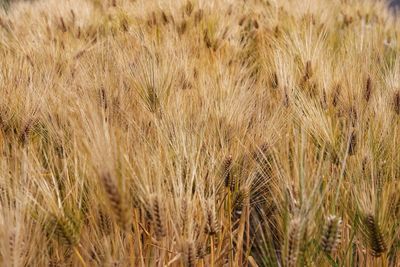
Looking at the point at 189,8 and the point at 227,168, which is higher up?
the point at 189,8

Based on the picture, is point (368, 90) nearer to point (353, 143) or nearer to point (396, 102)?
point (396, 102)

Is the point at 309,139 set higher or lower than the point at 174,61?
lower

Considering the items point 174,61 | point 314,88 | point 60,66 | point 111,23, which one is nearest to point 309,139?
point 314,88

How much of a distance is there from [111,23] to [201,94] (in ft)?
4.78

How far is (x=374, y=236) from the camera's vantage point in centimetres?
84

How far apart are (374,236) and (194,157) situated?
42cm

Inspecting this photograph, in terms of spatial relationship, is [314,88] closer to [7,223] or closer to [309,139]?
[309,139]

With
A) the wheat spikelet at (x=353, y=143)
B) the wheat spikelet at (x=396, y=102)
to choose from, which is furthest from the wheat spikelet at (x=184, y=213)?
the wheat spikelet at (x=396, y=102)

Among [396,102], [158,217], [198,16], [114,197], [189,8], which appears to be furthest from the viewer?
[189,8]

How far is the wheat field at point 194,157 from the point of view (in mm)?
832

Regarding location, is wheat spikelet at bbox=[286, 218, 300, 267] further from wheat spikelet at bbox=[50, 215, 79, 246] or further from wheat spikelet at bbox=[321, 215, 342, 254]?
wheat spikelet at bbox=[50, 215, 79, 246]

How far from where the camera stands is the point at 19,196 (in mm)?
840

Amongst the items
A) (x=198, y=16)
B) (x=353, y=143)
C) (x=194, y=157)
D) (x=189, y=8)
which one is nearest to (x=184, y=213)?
(x=194, y=157)

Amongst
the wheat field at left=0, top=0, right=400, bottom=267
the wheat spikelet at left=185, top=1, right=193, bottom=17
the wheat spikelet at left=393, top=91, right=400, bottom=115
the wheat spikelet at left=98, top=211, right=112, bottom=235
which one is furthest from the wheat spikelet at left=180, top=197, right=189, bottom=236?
the wheat spikelet at left=185, top=1, right=193, bottom=17
